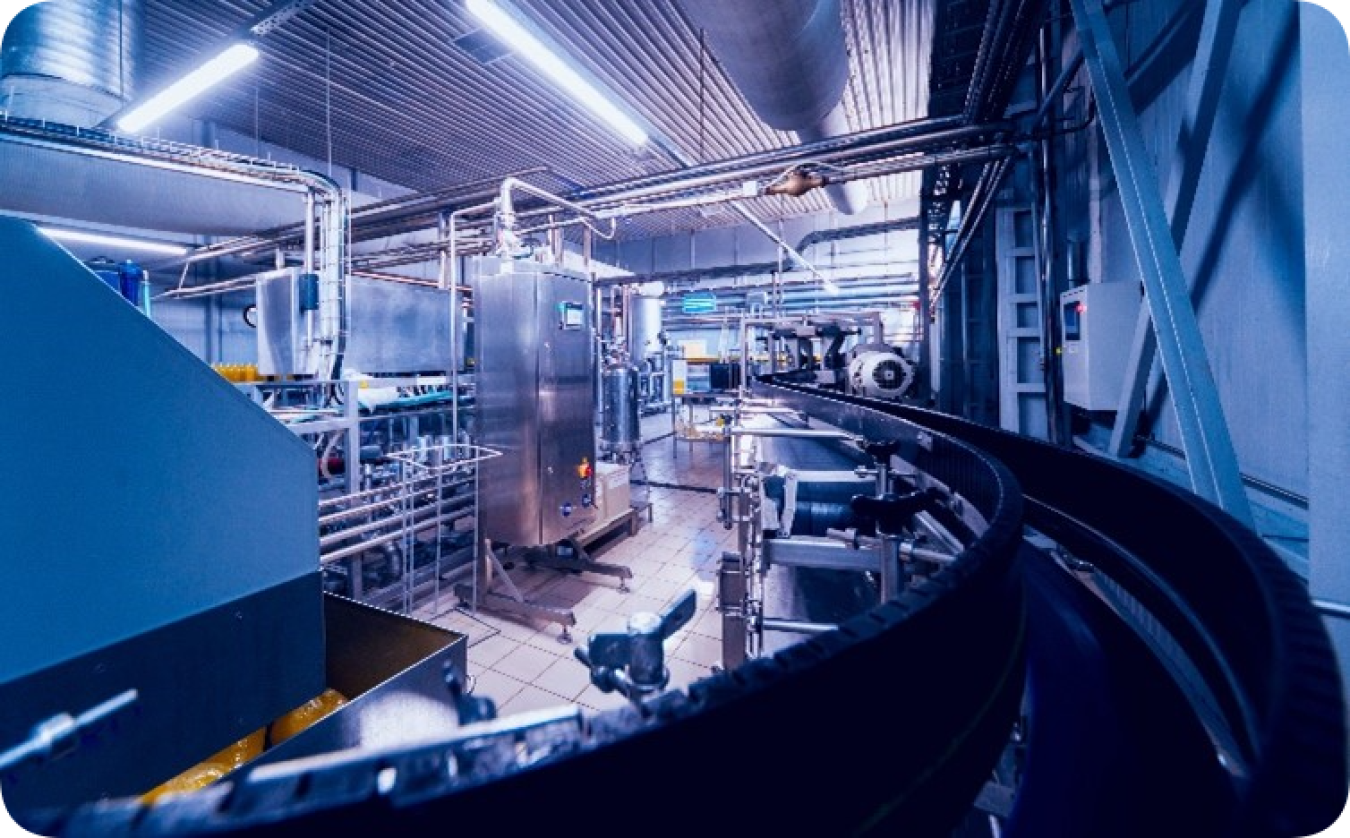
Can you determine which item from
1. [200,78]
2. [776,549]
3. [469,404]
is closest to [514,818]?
[776,549]

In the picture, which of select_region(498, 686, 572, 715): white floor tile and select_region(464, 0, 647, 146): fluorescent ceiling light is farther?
select_region(464, 0, 647, 146): fluorescent ceiling light

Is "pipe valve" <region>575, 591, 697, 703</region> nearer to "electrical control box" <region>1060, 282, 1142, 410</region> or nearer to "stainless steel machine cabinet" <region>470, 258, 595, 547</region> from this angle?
"electrical control box" <region>1060, 282, 1142, 410</region>

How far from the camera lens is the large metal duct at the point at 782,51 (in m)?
2.15

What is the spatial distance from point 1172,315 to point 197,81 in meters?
5.24

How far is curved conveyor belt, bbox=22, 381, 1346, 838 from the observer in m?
0.34

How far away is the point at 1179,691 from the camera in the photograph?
82cm

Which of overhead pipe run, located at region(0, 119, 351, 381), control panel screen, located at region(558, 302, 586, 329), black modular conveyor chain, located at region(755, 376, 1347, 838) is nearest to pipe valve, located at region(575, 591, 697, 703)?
black modular conveyor chain, located at region(755, 376, 1347, 838)

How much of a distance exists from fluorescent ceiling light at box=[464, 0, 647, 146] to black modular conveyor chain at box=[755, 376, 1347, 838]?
10.5 feet

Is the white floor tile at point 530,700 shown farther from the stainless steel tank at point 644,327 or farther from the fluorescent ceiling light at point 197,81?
the stainless steel tank at point 644,327

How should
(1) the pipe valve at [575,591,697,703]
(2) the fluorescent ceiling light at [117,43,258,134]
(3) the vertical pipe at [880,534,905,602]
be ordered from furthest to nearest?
(2) the fluorescent ceiling light at [117,43,258,134] → (3) the vertical pipe at [880,534,905,602] → (1) the pipe valve at [575,591,697,703]

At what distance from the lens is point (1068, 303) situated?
2.61 metres

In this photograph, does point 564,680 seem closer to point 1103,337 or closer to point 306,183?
point 1103,337

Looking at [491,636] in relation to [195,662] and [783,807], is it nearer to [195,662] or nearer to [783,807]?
[195,662]

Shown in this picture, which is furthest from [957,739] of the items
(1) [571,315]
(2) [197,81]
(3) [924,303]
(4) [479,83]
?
(3) [924,303]
